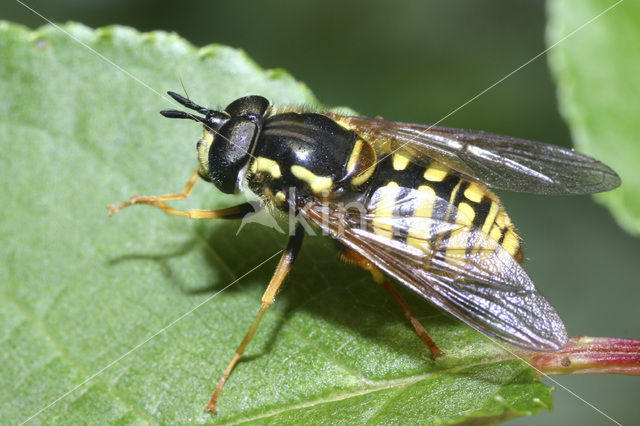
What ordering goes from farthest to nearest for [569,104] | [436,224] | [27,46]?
[27,46] → [569,104] → [436,224]

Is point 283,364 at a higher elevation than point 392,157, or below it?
below

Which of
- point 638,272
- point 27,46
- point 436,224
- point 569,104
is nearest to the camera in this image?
point 436,224

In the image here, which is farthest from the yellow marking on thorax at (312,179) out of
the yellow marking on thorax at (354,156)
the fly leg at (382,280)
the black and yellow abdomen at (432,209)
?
the fly leg at (382,280)

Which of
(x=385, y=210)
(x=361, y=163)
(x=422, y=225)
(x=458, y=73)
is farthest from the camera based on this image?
(x=458, y=73)

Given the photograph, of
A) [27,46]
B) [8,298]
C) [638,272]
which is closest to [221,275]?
[8,298]

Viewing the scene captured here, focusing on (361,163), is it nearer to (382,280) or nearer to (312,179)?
(312,179)

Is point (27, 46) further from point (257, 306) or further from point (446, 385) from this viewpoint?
point (446, 385)

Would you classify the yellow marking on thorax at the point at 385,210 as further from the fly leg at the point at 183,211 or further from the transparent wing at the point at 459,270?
the fly leg at the point at 183,211

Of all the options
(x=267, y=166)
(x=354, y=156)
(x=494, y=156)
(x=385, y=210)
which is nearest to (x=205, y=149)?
(x=267, y=166)
